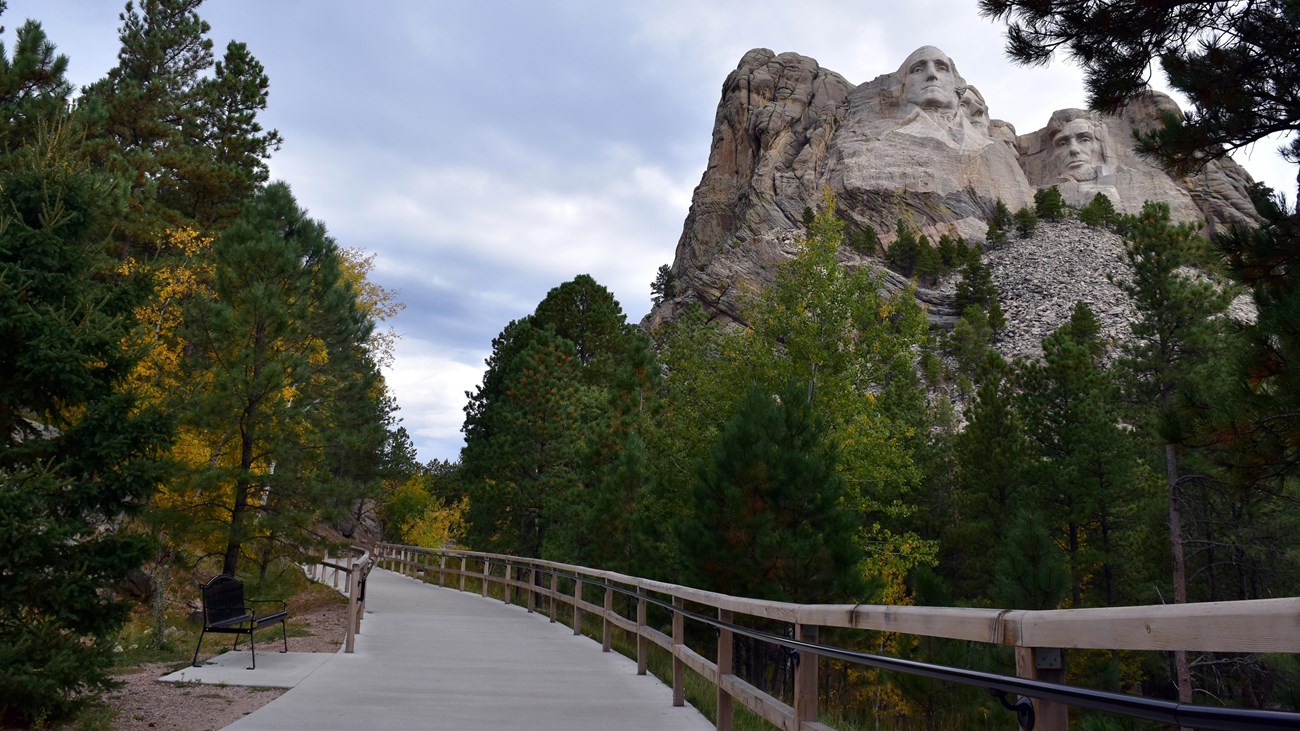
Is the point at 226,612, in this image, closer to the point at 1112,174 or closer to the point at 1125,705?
the point at 1125,705

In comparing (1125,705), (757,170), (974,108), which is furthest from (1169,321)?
(974,108)

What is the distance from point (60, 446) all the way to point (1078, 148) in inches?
5117

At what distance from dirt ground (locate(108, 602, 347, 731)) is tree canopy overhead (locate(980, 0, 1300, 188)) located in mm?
8252

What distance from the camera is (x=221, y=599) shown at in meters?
9.61

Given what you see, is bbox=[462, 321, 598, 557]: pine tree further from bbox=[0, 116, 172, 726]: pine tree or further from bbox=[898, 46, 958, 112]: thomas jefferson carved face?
bbox=[898, 46, 958, 112]: thomas jefferson carved face

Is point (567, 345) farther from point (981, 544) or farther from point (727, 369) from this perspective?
point (981, 544)

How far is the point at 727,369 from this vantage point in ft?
87.2

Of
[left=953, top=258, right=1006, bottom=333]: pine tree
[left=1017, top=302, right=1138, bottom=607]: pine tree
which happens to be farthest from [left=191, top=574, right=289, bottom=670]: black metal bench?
[left=953, top=258, right=1006, bottom=333]: pine tree

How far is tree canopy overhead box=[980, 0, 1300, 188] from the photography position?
6.93 meters

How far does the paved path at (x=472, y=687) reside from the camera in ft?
21.4

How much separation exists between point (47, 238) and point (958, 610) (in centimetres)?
679

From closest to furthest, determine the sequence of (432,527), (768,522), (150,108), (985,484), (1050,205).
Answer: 1. (768,522)
2. (150,108)
3. (985,484)
4. (432,527)
5. (1050,205)

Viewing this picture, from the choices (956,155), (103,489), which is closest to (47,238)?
(103,489)

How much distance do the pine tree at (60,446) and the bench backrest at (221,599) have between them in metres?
2.24
